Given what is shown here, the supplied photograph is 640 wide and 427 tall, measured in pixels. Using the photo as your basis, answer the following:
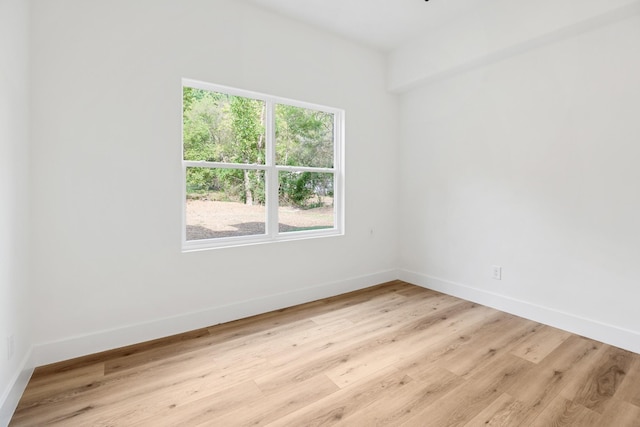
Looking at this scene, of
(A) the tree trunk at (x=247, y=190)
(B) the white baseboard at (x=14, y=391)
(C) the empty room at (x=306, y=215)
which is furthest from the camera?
(A) the tree trunk at (x=247, y=190)

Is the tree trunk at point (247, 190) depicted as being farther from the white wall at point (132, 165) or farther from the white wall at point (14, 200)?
the white wall at point (14, 200)

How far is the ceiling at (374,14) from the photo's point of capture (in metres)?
2.99

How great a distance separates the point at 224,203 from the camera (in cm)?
301

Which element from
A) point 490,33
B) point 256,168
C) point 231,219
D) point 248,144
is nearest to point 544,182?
point 490,33

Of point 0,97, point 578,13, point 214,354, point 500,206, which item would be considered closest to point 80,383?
point 214,354

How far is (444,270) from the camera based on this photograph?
3.79 m

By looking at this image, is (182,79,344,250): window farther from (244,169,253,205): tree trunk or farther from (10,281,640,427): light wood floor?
(10,281,640,427): light wood floor

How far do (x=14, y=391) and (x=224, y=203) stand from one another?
1.86 meters

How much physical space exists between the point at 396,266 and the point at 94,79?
3.85m

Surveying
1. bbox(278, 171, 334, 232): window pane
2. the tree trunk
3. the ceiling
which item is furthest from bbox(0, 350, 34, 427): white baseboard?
the ceiling

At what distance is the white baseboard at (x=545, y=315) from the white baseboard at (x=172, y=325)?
1.15 m

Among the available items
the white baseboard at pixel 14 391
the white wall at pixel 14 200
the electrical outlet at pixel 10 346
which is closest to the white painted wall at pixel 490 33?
the white wall at pixel 14 200

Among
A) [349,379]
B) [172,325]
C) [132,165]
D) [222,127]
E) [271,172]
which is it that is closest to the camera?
[349,379]

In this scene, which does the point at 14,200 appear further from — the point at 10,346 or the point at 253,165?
the point at 253,165
